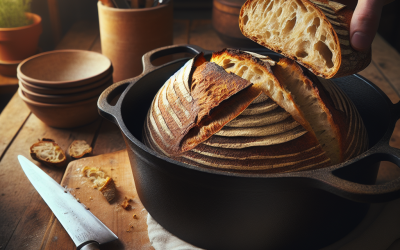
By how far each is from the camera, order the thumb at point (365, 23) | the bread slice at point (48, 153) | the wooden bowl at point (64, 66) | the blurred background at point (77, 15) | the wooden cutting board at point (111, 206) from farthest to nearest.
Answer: the blurred background at point (77, 15)
the wooden bowl at point (64, 66)
the bread slice at point (48, 153)
the wooden cutting board at point (111, 206)
the thumb at point (365, 23)

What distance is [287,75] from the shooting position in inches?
36.9

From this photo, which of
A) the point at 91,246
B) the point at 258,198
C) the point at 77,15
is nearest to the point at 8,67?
the point at 77,15

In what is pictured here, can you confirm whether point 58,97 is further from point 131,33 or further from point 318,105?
point 318,105

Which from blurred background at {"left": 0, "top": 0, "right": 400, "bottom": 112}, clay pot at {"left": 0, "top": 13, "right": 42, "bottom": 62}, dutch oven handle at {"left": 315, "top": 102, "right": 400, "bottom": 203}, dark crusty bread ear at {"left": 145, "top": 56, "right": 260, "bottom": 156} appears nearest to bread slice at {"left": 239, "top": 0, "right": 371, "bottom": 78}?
dark crusty bread ear at {"left": 145, "top": 56, "right": 260, "bottom": 156}

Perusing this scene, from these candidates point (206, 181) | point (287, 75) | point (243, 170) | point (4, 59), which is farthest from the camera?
point (4, 59)

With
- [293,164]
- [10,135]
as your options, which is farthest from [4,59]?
[293,164]

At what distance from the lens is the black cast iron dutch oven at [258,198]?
0.66 m

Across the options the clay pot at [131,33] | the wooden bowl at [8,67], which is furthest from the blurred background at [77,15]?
the clay pot at [131,33]

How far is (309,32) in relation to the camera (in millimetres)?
858

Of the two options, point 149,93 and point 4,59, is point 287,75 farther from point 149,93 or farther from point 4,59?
point 4,59

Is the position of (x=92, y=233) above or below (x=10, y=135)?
above

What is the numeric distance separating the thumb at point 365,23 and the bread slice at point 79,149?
94 cm

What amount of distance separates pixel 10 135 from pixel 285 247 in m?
1.13

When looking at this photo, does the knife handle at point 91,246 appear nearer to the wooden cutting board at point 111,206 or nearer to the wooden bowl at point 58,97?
the wooden cutting board at point 111,206
